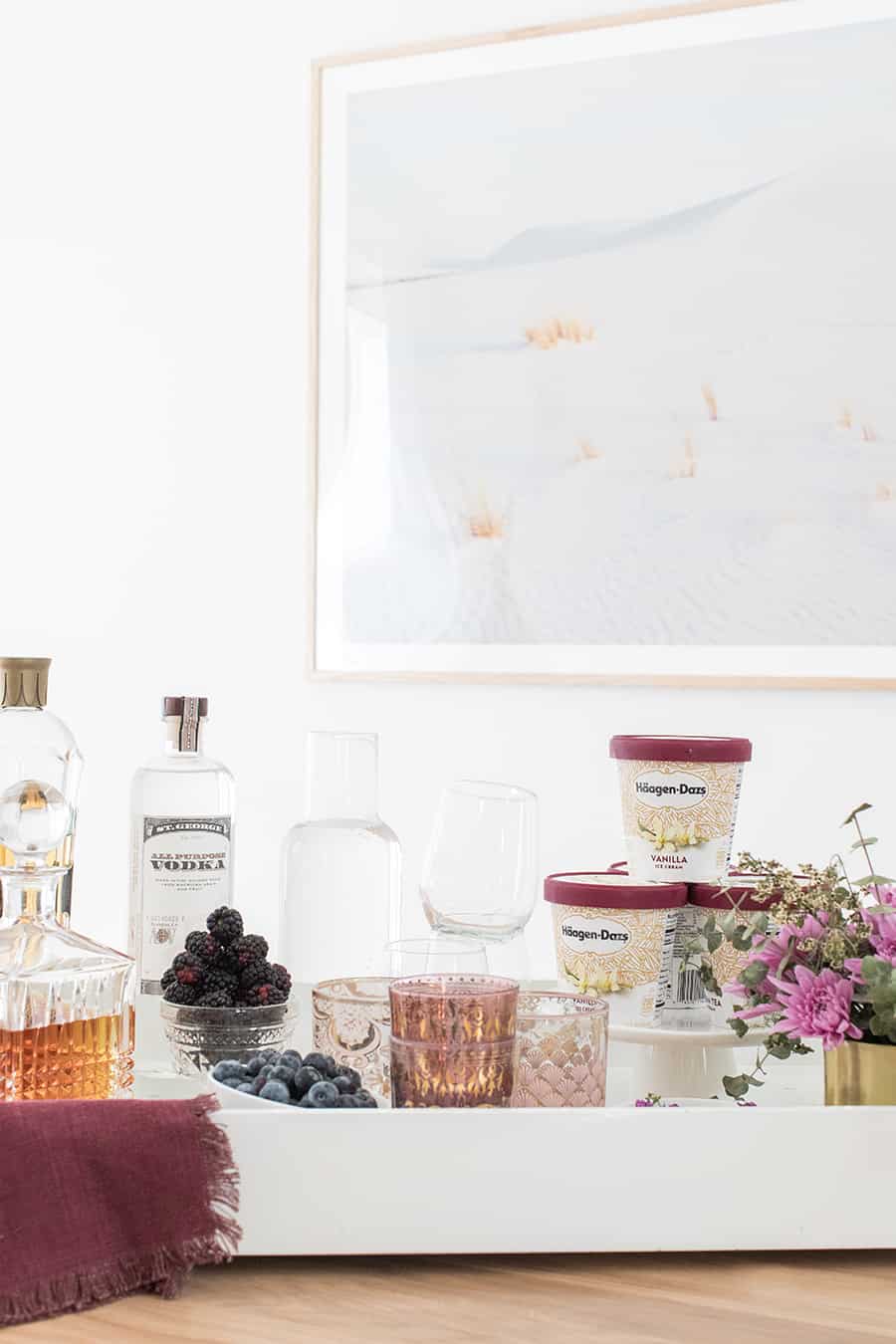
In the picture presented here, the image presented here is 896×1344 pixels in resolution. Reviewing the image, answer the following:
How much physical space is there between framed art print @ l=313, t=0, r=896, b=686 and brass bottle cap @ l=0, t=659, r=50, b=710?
1.24 m

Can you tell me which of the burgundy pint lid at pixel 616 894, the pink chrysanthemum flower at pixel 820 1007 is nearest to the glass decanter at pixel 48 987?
the burgundy pint lid at pixel 616 894

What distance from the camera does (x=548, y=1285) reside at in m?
0.78

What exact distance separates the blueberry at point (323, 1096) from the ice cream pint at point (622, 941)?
9.3 inches

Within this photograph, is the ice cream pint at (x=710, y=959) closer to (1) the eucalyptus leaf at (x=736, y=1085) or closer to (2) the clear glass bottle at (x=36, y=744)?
(1) the eucalyptus leaf at (x=736, y=1085)

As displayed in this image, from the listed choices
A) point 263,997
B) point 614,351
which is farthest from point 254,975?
point 614,351

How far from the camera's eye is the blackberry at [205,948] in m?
1.04

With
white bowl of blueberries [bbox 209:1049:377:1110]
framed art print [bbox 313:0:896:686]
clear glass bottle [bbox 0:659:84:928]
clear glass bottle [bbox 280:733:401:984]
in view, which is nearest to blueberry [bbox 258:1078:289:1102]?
white bowl of blueberries [bbox 209:1049:377:1110]

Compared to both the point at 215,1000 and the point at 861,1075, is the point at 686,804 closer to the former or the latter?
the point at 861,1075

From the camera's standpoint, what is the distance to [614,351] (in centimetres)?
221

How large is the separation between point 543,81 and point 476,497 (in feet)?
2.09

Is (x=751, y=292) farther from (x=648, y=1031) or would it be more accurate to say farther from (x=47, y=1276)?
(x=47, y=1276)

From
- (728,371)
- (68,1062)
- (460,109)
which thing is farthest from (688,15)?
(68,1062)

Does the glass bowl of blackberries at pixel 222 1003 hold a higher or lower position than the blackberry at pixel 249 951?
lower

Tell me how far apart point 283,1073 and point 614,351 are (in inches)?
A: 61.0
